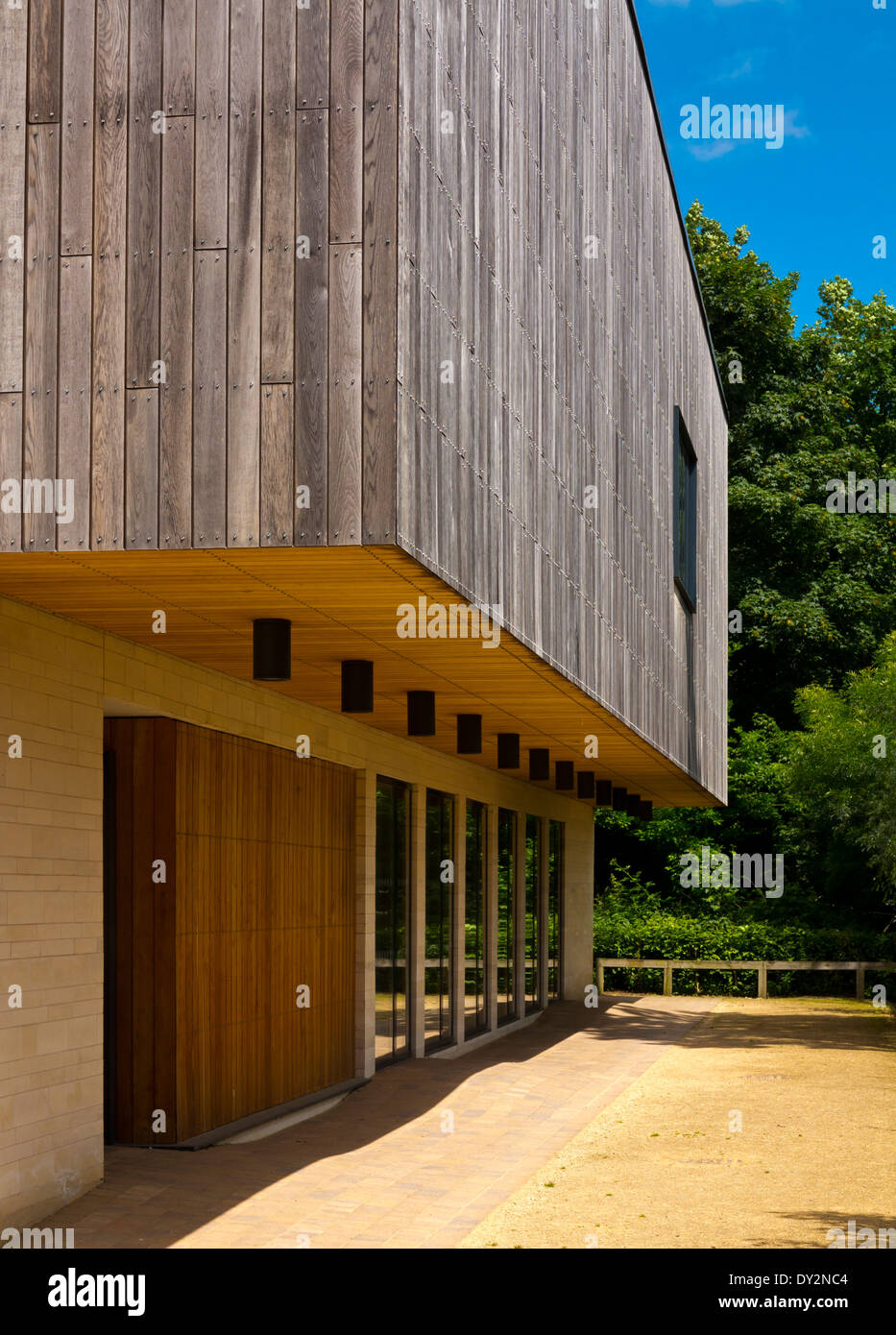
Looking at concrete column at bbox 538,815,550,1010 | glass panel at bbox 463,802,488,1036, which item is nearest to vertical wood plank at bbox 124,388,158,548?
glass panel at bbox 463,802,488,1036

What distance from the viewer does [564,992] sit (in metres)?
27.7

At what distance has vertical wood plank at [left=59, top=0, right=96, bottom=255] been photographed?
7324mm

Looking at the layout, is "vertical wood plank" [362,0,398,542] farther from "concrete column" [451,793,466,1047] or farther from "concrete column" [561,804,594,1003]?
"concrete column" [561,804,594,1003]

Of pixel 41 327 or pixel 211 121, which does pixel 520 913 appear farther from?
pixel 211 121

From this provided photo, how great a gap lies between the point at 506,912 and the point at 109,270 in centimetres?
1681

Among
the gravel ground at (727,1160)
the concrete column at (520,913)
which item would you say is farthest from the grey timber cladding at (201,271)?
the concrete column at (520,913)

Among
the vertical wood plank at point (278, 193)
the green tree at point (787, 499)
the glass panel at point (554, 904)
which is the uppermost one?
the green tree at point (787, 499)

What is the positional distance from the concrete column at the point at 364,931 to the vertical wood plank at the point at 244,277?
28.9 ft

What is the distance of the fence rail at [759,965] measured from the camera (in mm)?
29261

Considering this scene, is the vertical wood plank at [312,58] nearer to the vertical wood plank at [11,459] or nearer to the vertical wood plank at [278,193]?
the vertical wood plank at [278,193]

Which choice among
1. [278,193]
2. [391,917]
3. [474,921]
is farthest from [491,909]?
[278,193]

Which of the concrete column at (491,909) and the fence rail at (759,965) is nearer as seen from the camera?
the concrete column at (491,909)

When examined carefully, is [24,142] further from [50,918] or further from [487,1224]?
[487,1224]

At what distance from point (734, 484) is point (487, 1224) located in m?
34.1
